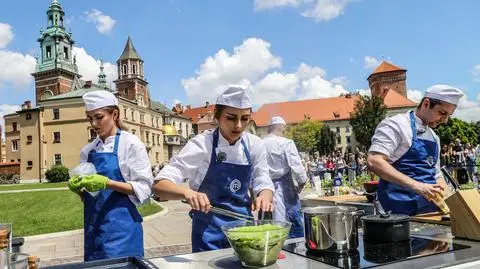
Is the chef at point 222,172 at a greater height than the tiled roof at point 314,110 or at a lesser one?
lesser

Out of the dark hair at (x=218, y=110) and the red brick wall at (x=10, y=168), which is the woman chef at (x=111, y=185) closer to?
the dark hair at (x=218, y=110)

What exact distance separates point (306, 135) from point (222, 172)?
243 feet

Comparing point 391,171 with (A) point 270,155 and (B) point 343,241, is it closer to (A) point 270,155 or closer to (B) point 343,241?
(B) point 343,241

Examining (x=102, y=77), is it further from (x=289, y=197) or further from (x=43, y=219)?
(x=289, y=197)

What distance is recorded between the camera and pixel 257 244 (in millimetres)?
1500

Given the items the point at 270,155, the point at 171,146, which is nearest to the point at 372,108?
the point at 171,146

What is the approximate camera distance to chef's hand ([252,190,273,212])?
2.21m

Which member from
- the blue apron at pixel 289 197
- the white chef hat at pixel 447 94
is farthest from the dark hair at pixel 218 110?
the blue apron at pixel 289 197

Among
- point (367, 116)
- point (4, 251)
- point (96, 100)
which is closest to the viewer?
point (4, 251)

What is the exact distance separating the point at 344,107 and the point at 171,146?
4179 centimetres

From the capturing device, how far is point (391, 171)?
2596mm

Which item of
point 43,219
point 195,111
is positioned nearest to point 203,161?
point 43,219

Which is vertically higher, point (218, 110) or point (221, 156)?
point (218, 110)

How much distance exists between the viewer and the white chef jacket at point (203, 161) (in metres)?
2.20
